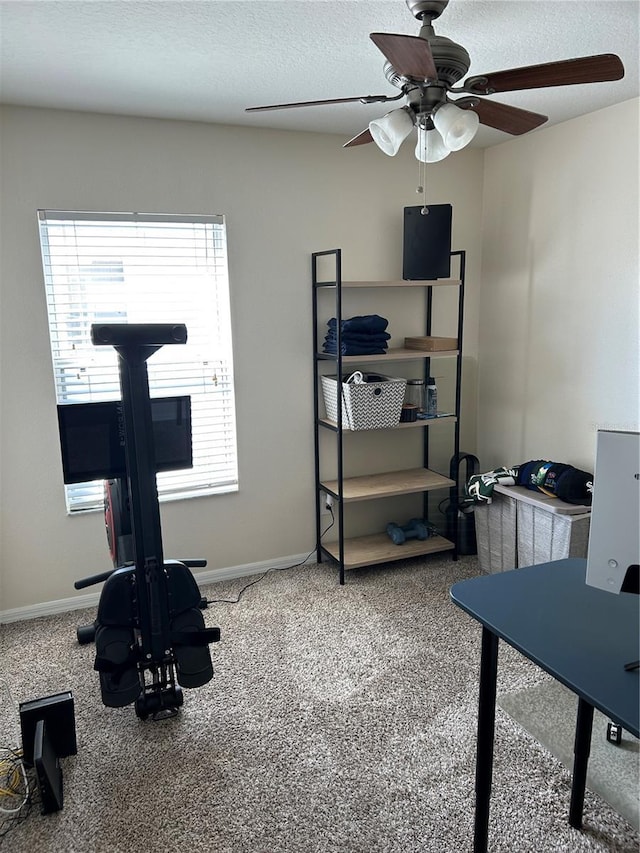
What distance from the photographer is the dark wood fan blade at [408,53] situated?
1.39m

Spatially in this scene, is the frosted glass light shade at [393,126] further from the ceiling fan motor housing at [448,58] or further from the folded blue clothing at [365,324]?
the folded blue clothing at [365,324]

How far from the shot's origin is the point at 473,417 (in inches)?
160

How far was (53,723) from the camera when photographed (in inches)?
82.0

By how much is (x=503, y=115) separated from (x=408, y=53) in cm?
63

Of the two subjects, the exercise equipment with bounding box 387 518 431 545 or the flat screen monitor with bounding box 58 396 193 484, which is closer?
the flat screen monitor with bounding box 58 396 193 484

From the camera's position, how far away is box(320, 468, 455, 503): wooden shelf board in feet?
11.3

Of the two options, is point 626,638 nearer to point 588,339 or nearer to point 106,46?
point 588,339

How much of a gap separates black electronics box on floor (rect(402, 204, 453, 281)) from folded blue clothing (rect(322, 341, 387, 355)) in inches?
18.2

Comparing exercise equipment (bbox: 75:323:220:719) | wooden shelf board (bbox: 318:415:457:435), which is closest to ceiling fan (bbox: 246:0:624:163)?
exercise equipment (bbox: 75:323:220:719)

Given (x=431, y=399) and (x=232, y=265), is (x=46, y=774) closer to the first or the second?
(x=232, y=265)

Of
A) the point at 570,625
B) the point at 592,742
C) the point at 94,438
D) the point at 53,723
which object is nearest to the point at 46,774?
the point at 53,723

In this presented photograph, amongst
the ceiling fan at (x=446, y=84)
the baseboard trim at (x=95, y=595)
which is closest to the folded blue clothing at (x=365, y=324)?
the ceiling fan at (x=446, y=84)

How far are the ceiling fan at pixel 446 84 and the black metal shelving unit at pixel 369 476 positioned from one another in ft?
4.16

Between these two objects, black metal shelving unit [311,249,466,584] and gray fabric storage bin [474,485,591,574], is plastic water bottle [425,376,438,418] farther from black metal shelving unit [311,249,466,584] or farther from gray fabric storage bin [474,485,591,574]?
gray fabric storage bin [474,485,591,574]
